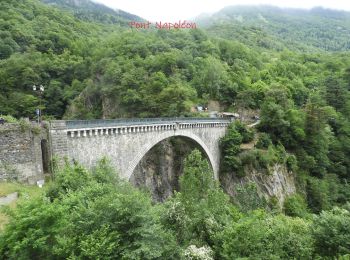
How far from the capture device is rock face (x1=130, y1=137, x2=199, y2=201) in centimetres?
4481

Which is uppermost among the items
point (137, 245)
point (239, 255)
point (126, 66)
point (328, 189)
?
point (126, 66)

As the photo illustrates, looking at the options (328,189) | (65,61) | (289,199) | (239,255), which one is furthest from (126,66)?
(239,255)

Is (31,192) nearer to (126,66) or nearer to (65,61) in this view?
(126,66)

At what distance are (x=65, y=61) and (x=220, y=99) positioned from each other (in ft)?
115

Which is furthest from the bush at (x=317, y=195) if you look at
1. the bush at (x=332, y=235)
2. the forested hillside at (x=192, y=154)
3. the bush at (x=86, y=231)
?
the bush at (x=86, y=231)

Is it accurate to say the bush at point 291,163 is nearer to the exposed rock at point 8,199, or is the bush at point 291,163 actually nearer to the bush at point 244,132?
the bush at point 244,132

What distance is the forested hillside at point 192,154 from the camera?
45.3 feet

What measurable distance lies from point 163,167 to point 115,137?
858 inches

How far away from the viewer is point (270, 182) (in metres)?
45.7

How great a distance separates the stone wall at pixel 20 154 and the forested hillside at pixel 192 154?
8.06ft

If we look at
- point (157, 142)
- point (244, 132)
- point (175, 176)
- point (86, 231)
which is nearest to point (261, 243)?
point (86, 231)

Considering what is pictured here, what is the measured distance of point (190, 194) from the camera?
72.1ft

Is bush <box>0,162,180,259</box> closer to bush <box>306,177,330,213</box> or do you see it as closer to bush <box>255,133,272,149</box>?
bush <box>255,133,272,149</box>

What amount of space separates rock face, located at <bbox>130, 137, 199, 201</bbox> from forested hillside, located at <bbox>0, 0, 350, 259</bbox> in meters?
6.99
